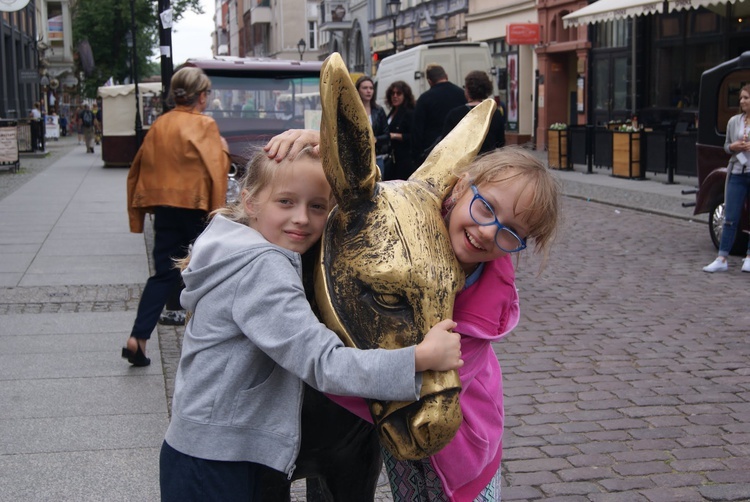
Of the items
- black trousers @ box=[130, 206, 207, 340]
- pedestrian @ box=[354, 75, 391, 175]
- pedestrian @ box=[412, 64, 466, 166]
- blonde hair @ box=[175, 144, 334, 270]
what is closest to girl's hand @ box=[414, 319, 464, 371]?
blonde hair @ box=[175, 144, 334, 270]

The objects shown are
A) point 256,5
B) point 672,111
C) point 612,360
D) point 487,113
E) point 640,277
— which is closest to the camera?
point 487,113

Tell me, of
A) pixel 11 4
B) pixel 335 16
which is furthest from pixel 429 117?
pixel 335 16

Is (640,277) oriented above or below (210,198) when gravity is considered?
below

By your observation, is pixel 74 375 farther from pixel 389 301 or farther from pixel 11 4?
pixel 11 4

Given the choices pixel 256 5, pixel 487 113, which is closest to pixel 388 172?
pixel 487 113

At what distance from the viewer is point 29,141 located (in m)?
28.8

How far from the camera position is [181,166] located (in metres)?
6.20

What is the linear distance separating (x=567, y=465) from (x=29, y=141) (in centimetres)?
2747

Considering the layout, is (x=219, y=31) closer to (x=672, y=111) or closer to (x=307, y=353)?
(x=672, y=111)

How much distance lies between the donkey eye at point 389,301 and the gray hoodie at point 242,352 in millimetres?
111

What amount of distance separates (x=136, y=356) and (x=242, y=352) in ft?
13.3

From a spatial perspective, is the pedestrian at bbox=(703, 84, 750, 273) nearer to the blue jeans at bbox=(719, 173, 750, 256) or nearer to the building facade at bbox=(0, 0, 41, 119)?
the blue jeans at bbox=(719, 173, 750, 256)

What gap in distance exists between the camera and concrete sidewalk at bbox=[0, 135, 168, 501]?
420 centimetres

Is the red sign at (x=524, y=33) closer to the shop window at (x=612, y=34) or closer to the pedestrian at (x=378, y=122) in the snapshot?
the shop window at (x=612, y=34)
